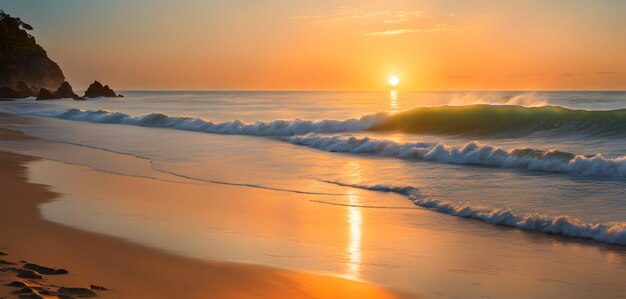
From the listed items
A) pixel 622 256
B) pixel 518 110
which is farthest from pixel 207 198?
pixel 518 110

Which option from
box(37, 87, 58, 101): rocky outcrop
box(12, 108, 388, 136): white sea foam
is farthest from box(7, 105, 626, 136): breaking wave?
box(37, 87, 58, 101): rocky outcrop

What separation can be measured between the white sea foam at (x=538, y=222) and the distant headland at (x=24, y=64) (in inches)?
3324

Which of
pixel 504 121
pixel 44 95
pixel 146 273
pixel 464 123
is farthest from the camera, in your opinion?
pixel 44 95

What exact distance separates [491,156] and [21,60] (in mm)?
104434

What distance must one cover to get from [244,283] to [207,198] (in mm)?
4477

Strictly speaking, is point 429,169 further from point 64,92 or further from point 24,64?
point 24,64

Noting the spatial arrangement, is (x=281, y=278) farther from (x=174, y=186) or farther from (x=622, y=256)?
(x=174, y=186)

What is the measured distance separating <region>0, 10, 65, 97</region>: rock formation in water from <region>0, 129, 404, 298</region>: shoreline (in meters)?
97.1

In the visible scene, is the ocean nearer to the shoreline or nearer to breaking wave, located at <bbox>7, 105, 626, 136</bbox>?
breaking wave, located at <bbox>7, 105, 626, 136</bbox>

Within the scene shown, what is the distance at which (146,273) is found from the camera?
5.40 meters

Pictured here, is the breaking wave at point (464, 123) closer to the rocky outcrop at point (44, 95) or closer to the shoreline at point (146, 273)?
the shoreline at point (146, 273)

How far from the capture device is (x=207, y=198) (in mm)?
9594

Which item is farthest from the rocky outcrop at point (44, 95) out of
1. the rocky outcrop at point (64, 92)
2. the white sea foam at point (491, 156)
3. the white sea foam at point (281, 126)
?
the white sea foam at point (491, 156)

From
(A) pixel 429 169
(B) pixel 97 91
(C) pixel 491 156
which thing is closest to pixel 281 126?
(C) pixel 491 156
